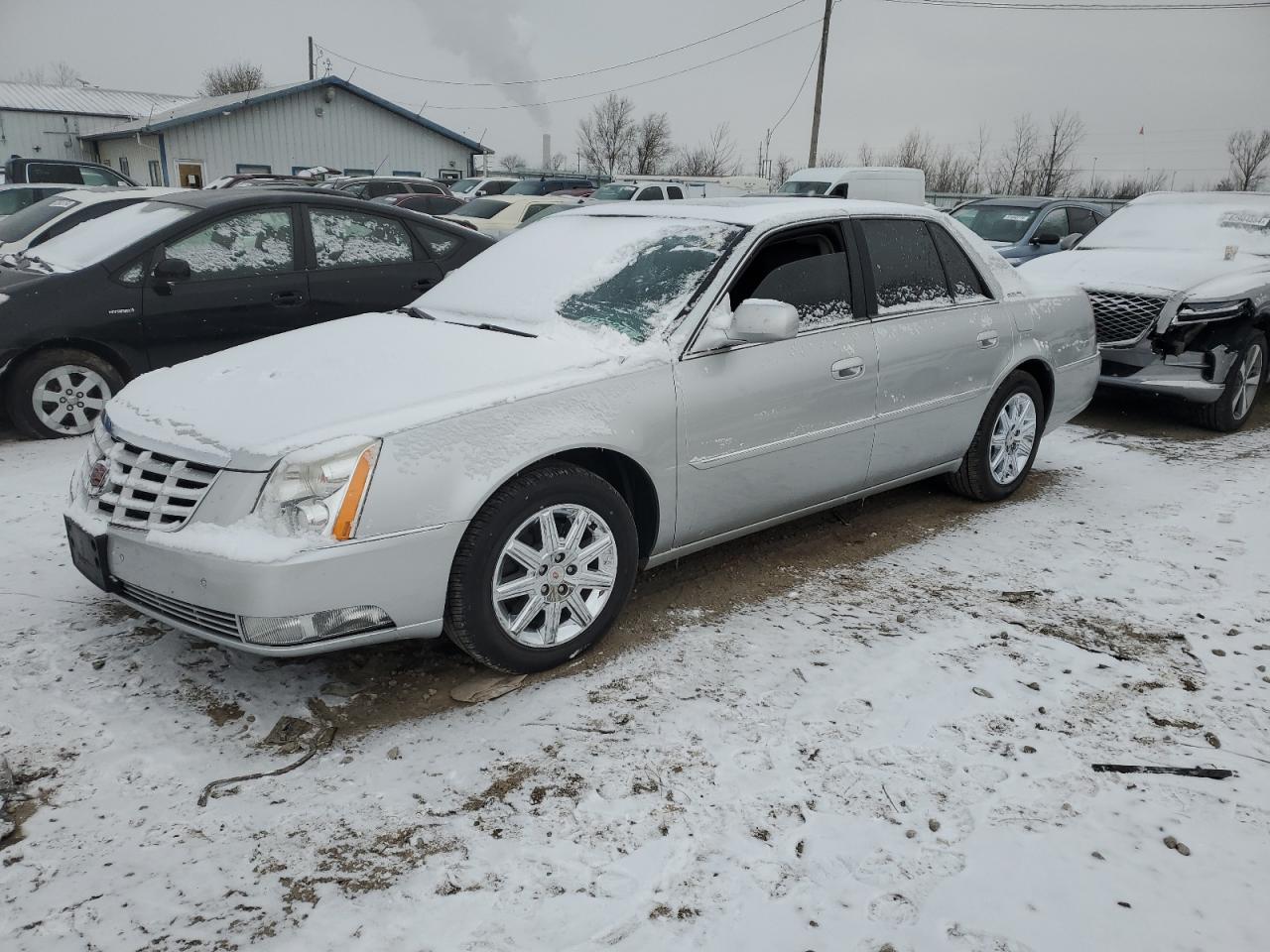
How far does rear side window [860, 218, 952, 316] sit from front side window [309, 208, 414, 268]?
3.77 m

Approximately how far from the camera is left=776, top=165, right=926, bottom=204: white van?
683 inches

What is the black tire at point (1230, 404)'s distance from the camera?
6.86 metres

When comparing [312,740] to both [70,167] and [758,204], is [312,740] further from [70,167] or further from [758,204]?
[70,167]

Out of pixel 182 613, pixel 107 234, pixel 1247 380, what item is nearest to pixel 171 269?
pixel 107 234

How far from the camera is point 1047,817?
2.62 metres

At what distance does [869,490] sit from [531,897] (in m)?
2.70

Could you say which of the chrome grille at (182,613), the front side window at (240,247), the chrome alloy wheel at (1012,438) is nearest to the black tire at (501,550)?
the chrome grille at (182,613)

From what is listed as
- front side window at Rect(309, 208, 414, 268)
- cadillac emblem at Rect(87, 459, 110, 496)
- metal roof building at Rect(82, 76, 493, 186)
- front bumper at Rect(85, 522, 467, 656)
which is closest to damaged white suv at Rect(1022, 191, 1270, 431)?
front side window at Rect(309, 208, 414, 268)

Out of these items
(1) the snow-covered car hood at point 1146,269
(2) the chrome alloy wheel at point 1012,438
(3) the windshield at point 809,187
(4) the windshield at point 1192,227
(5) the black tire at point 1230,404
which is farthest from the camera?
(3) the windshield at point 809,187

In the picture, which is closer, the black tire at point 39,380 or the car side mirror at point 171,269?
the black tire at point 39,380

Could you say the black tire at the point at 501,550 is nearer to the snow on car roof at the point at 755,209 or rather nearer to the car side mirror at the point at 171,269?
the snow on car roof at the point at 755,209

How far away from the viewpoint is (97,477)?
125 inches

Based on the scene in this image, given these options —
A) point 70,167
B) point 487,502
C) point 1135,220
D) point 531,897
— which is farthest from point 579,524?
point 70,167

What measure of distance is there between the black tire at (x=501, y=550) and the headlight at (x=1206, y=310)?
528cm
